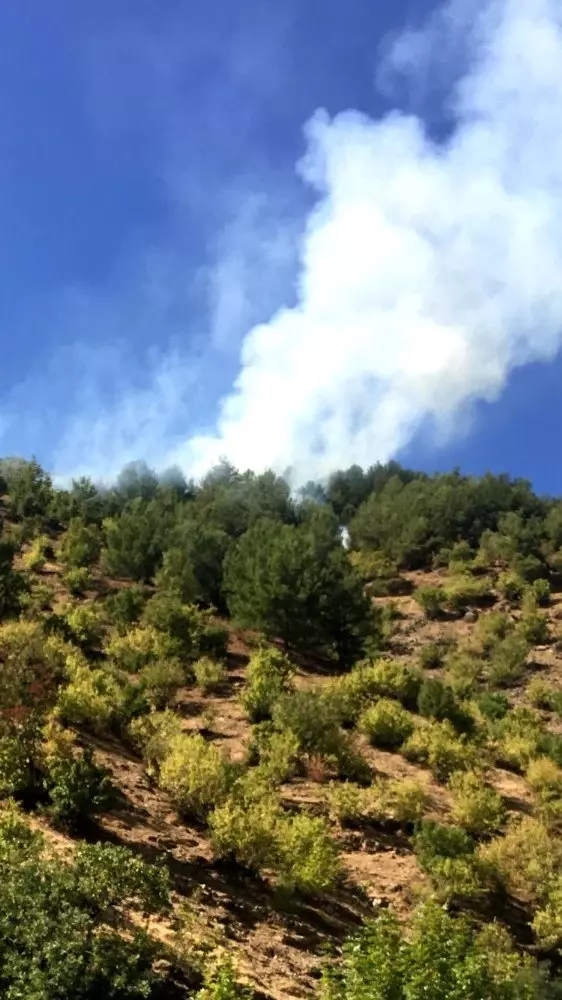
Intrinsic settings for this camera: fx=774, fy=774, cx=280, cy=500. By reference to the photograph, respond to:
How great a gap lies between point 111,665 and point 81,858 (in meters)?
12.9

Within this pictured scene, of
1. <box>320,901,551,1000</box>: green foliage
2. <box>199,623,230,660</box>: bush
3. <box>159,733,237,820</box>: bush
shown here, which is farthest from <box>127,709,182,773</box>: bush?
<box>199,623,230,660</box>: bush

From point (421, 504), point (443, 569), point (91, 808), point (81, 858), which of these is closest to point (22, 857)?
point (81, 858)

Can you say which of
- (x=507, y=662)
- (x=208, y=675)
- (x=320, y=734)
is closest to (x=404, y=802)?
→ (x=320, y=734)

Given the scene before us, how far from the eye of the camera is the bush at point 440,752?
55.2ft

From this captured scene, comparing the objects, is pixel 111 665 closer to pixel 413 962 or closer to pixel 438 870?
pixel 438 870

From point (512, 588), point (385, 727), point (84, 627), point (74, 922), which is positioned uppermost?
point (512, 588)

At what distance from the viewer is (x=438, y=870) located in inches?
462

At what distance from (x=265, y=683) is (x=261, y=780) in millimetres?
5053

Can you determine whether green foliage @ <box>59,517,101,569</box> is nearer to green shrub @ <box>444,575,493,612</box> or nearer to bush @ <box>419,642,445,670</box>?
bush @ <box>419,642,445,670</box>

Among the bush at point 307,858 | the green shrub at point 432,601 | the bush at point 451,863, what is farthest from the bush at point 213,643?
the green shrub at point 432,601

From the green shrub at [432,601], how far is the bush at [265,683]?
1765 centimetres

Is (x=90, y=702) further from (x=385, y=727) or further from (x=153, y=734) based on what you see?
(x=385, y=727)

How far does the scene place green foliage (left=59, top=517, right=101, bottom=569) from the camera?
3259 cm

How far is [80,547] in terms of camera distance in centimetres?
3312
